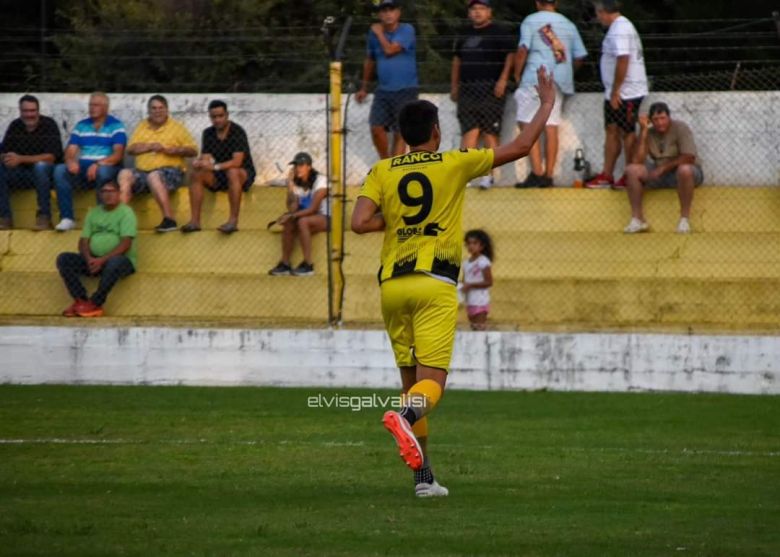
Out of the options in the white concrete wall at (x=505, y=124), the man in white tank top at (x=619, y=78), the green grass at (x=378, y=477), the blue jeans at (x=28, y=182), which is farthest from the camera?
the white concrete wall at (x=505, y=124)

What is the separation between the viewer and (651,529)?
735 centimetres

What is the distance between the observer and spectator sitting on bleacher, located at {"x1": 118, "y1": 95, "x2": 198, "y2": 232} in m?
17.7

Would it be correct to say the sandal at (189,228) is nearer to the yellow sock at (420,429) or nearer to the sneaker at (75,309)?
the sneaker at (75,309)

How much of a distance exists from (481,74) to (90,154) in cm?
474

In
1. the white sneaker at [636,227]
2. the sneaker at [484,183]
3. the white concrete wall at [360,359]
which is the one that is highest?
the sneaker at [484,183]

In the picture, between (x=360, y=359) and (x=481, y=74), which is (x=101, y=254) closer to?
(x=360, y=359)

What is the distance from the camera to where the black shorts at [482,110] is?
58.1 ft

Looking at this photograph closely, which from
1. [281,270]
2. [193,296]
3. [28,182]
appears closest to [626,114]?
[281,270]

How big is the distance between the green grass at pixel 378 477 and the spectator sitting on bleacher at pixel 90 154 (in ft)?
11.9

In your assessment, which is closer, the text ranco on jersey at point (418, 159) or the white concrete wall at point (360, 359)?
the text ranco on jersey at point (418, 159)

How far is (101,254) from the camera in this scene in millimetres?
16828

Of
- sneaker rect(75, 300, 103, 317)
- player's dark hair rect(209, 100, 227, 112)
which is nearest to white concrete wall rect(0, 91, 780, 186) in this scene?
player's dark hair rect(209, 100, 227, 112)

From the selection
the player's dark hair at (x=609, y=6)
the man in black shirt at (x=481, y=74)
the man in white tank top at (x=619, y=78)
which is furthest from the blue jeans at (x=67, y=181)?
the player's dark hair at (x=609, y=6)

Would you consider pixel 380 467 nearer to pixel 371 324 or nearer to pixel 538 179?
pixel 371 324
